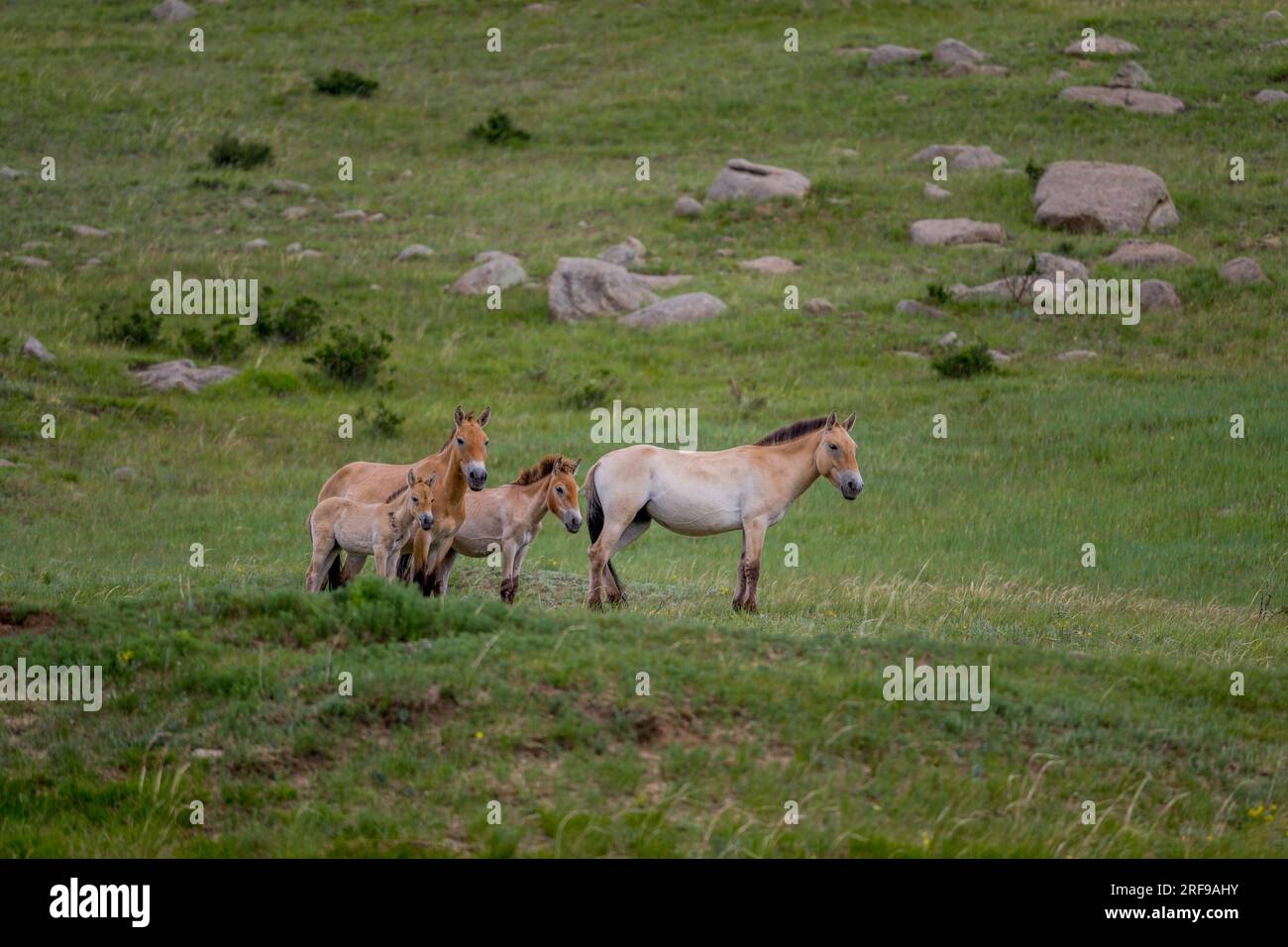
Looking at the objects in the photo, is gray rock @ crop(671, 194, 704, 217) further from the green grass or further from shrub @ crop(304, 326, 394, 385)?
shrub @ crop(304, 326, 394, 385)

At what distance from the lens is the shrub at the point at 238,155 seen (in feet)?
141

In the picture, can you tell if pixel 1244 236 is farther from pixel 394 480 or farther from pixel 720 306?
pixel 394 480

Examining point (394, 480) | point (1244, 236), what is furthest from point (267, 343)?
point (1244, 236)

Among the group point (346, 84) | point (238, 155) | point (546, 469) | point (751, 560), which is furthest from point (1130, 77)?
point (546, 469)

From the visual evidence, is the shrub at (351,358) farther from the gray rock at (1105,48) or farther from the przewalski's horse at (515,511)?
the gray rock at (1105,48)

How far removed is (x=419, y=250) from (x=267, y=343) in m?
6.63

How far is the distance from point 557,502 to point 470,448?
1254 mm

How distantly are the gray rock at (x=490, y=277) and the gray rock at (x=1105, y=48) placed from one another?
25112 mm

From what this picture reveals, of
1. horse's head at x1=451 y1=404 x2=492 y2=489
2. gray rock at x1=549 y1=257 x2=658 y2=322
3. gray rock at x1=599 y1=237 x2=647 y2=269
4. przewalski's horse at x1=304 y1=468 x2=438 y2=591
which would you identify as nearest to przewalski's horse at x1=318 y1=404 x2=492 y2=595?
horse's head at x1=451 y1=404 x2=492 y2=489

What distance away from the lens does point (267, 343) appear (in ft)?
102

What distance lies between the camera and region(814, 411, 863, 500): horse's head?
15.6m

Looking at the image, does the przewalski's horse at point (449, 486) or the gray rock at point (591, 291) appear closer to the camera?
the przewalski's horse at point (449, 486)

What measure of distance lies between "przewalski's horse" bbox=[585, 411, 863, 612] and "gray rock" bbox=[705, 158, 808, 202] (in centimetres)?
2444

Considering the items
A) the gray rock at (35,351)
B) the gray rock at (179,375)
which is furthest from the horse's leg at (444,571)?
the gray rock at (35,351)
